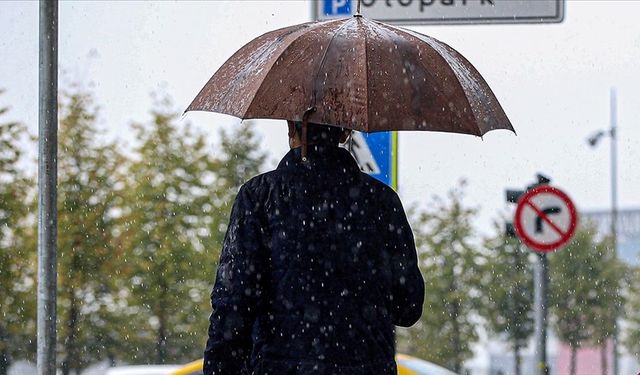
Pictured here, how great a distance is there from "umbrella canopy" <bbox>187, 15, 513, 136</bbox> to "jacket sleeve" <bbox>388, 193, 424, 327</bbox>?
0.36 meters

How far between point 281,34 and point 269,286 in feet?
3.55

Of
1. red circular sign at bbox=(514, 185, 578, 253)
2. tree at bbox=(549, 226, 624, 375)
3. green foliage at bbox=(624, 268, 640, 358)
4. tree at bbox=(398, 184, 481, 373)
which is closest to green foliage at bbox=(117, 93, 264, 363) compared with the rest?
tree at bbox=(398, 184, 481, 373)

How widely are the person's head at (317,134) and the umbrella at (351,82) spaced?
0.02 m

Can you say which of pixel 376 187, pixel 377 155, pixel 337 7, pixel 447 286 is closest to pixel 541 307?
pixel 377 155

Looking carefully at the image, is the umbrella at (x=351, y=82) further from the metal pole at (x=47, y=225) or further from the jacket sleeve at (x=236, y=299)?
the metal pole at (x=47, y=225)

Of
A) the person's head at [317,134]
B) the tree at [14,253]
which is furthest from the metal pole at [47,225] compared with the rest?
the tree at [14,253]

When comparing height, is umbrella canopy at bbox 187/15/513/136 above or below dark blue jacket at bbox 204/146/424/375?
above

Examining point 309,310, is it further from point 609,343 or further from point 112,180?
point 609,343

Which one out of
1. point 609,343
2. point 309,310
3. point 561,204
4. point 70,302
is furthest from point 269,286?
point 609,343

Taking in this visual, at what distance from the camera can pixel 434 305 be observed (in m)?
34.6

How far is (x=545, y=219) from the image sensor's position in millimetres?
12234

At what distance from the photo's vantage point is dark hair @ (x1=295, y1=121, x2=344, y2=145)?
387 centimetres

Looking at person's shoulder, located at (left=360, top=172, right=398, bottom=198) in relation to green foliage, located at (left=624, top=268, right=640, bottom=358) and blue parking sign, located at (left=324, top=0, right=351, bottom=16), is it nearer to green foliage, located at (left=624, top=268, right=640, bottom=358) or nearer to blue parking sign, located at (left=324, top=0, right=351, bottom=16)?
blue parking sign, located at (left=324, top=0, right=351, bottom=16)

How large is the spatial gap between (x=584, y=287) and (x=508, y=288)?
15.6 ft
